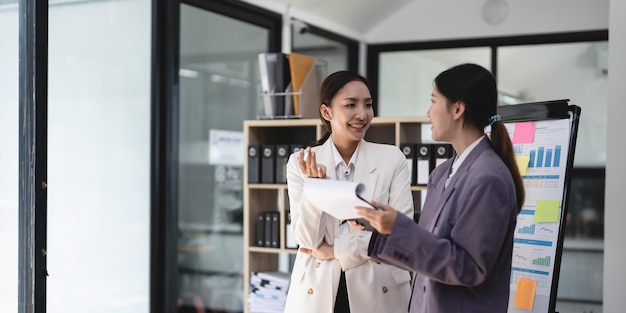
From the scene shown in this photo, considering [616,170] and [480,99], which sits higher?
[480,99]

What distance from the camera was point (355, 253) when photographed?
7.94ft

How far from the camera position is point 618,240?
337 centimetres

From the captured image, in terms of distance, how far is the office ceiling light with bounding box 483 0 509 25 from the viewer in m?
6.20

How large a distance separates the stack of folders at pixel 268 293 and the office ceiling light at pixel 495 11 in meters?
3.11

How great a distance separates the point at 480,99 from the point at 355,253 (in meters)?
0.71

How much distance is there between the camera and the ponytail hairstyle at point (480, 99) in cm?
193

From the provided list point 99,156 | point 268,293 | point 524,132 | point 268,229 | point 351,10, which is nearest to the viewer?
point 524,132

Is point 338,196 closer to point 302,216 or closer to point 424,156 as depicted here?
point 302,216

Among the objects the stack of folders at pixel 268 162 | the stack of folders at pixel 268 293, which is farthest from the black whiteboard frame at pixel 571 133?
the stack of folders at pixel 268 293

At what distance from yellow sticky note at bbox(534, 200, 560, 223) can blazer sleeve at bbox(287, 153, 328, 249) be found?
1010 mm

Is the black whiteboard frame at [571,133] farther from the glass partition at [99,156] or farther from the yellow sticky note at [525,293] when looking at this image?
the glass partition at [99,156]

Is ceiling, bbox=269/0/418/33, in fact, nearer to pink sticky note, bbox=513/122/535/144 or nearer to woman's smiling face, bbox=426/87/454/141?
pink sticky note, bbox=513/122/535/144

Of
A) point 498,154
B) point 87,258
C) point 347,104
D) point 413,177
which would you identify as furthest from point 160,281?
point 498,154

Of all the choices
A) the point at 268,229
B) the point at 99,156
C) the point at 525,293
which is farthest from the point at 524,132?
the point at 99,156
